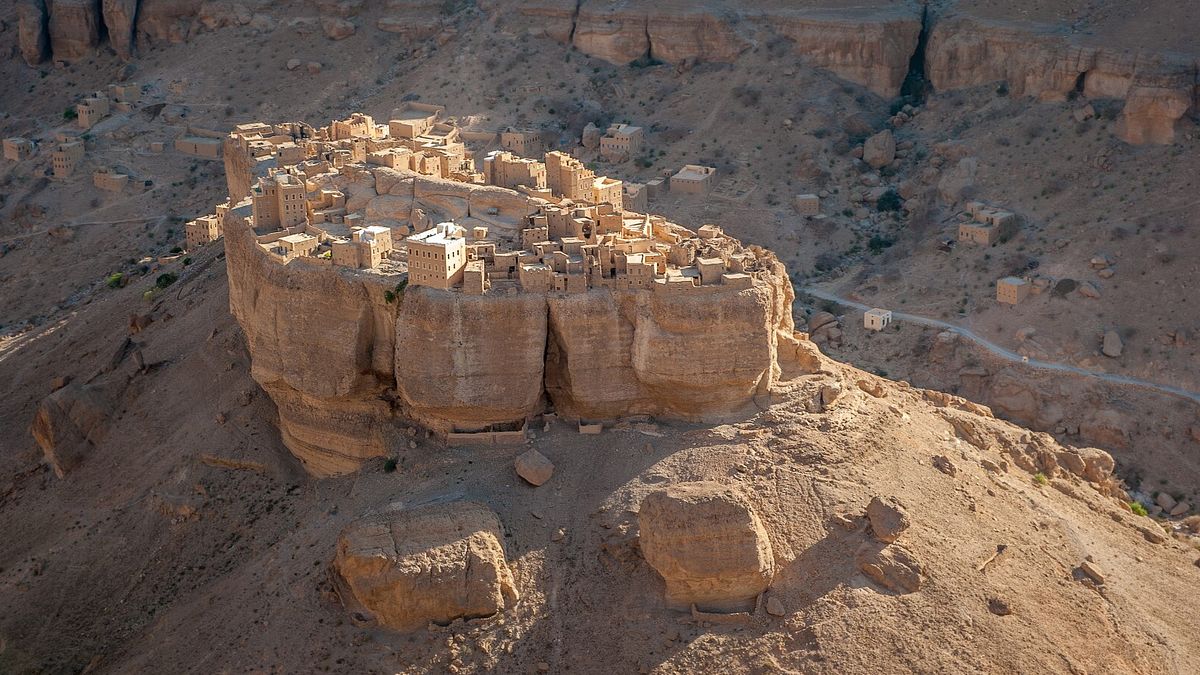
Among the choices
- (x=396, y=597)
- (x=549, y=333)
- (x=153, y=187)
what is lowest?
(x=153, y=187)

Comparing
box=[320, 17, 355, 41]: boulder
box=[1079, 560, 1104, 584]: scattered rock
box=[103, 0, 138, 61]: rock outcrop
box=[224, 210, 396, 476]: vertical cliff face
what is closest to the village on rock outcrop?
box=[224, 210, 396, 476]: vertical cliff face

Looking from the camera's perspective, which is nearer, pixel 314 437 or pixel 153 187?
pixel 314 437

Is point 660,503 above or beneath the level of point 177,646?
above

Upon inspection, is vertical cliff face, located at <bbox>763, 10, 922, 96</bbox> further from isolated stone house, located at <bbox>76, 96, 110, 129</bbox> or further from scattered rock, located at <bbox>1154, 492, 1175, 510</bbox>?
isolated stone house, located at <bbox>76, 96, 110, 129</bbox>

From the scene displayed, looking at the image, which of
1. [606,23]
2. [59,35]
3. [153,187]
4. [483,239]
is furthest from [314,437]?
[59,35]

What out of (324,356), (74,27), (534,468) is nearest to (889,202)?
(324,356)

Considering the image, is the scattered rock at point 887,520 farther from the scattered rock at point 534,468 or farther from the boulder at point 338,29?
A: the boulder at point 338,29

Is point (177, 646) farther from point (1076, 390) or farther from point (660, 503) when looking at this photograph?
point (1076, 390)

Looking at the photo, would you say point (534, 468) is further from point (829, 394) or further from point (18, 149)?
point (18, 149)
